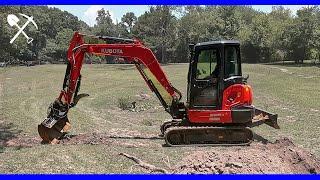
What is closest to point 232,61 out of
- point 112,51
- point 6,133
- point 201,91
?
point 201,91

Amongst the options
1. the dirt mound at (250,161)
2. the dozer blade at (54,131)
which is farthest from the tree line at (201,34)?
the dirt mound at (250,161)

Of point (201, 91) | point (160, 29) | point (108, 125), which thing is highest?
point (160, 29)

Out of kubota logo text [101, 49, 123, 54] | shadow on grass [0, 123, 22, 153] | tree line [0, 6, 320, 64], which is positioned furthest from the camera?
tree line [0, 6, 320, 64]

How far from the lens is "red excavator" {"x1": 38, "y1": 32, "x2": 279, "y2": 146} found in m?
13.1

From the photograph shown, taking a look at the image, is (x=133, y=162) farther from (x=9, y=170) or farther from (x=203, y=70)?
(x=203, y=70)

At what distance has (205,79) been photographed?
1332 cm

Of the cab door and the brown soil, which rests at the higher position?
the cab door

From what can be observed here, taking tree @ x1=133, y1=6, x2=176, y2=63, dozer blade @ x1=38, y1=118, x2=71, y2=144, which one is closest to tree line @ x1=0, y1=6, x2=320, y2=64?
tree @ x1=133, y1=6, x2=176, y2=63

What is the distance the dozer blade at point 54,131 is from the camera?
13.5 metres

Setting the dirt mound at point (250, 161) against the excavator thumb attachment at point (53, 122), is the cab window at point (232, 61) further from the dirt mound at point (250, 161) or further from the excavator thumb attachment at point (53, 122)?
the excavator thumb attachment at point (53, 122)

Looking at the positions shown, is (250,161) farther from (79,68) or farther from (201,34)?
(201,34)

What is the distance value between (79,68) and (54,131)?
7.02ft

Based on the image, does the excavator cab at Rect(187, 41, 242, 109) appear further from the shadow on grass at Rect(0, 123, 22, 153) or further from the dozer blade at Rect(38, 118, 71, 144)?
the shadow on grass at Rect(0, 123, 22, 153)

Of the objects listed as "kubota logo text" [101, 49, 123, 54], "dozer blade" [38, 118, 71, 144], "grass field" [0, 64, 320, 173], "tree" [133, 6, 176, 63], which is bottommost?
"grass field" [0, 64, 320, 173]
